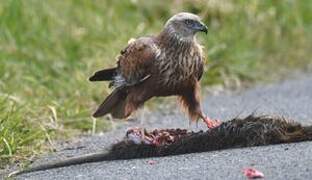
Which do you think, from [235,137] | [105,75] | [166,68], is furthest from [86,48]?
[235,137]

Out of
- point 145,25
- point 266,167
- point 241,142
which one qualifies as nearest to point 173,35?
point 241,142

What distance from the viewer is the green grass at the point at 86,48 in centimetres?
902

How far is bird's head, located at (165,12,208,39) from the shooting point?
827cm

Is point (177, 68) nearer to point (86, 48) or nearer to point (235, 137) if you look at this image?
point (235, 137)

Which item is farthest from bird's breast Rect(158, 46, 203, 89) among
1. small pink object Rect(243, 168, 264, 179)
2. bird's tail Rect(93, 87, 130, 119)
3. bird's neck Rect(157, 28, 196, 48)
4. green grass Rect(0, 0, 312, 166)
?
small pink object Rect(243, 168, 264, 179)

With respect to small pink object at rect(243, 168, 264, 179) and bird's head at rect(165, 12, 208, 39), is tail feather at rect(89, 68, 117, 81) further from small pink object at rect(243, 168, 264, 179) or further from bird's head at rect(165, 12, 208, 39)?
small pink object at rect(243, 168, 264, 179)

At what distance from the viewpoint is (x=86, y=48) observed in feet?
37.8

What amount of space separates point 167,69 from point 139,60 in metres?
0.27

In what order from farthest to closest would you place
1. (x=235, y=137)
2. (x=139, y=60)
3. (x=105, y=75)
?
(x=105, y=75), (x=139, y=60), (x=235, y=137)

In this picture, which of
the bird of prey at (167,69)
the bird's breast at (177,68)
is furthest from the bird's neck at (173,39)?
the bird's breast at (177,68)

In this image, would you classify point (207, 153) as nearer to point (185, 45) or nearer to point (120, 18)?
point (185, 45)

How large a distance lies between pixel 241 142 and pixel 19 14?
16.8 ft

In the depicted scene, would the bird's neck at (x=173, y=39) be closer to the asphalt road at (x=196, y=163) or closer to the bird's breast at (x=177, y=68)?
the bird's breast at (x=177, y=68)

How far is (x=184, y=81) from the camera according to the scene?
26.2ft
